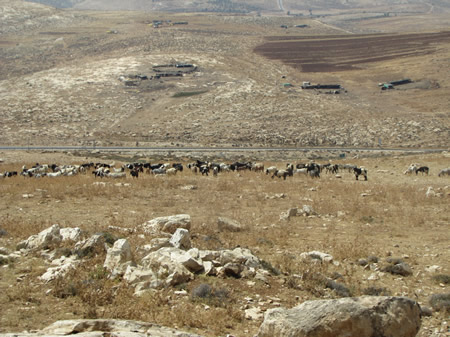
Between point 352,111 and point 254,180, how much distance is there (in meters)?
42.9

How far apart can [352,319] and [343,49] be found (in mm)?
116824

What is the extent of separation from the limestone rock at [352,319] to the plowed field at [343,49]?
91794mm

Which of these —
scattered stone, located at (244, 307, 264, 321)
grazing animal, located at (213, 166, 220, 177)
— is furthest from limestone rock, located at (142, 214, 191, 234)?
grazing animal, located at (213, 166, 220, 177)

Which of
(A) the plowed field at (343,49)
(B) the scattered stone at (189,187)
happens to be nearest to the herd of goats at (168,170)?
(B) the scattered stone at (189,187)

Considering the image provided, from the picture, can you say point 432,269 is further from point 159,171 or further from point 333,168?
point 333,168

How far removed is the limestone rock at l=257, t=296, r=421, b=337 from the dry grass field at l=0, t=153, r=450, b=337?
1596 mm

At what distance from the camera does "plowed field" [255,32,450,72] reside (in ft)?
329

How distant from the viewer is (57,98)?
7262cm

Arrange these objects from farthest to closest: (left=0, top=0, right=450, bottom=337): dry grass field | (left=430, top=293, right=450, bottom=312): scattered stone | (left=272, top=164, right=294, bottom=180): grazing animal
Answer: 1. (left=272, top=164, right=294, bottom=180): grazing animal
2. (left=0, top=0, right=450, bottom=337): dry grass field
3. (left=430, top=293, right=450, bottom=312): scattered stone

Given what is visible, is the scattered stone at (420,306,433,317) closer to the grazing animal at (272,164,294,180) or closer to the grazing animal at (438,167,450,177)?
the grazing animal at (272,164,294,180)

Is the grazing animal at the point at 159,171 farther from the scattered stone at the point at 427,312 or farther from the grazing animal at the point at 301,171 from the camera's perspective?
the scattered stone at the point at 427,312

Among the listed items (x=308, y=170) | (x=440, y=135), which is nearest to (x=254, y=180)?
(x=308, y=170)

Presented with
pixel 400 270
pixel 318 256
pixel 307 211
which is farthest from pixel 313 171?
pixel 400 270

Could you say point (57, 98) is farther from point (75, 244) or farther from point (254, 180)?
point (75, 244)
